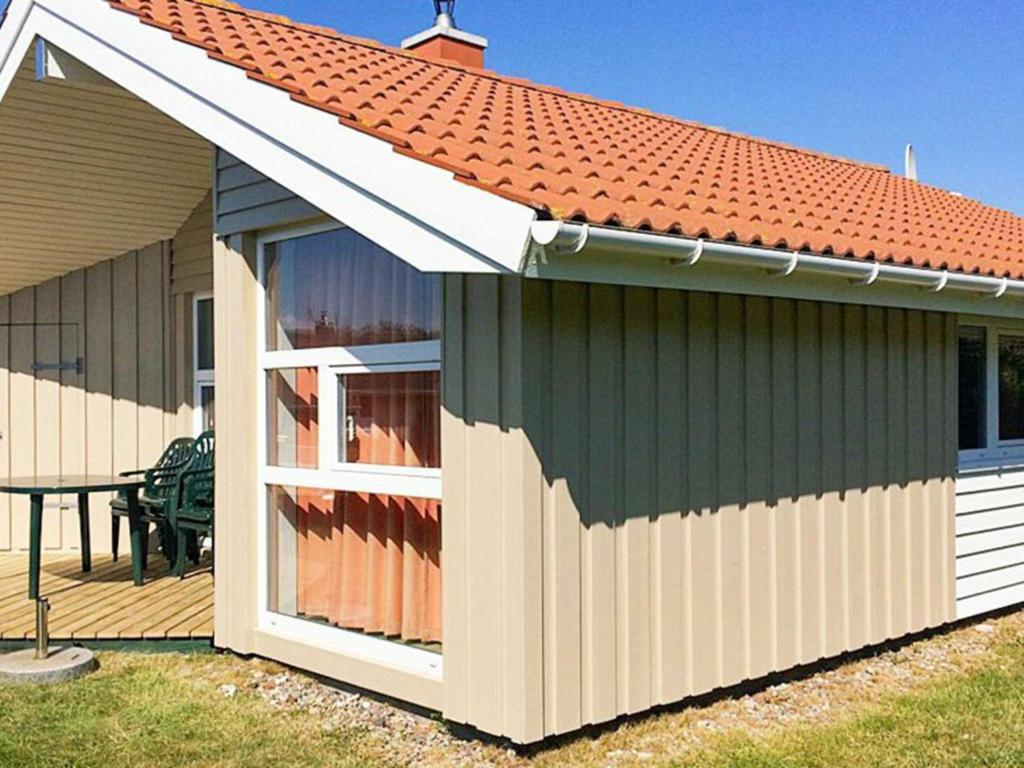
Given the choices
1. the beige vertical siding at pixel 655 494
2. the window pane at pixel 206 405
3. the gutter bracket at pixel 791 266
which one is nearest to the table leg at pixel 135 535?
the window pane at pixel 206 405

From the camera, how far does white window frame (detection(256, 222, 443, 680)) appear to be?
494 cm

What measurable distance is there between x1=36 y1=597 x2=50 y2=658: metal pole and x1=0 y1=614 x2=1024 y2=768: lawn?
0.31 metres

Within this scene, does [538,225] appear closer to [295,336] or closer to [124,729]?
[295,336]

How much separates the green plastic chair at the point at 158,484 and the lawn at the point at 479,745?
6.57ft

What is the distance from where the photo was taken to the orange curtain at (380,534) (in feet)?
16.4

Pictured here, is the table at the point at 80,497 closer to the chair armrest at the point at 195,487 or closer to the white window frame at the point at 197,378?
the chair armrest at the point at 195,487

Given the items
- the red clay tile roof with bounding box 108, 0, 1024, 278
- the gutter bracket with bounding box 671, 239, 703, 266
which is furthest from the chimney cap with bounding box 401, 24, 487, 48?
the gutter bracket with bounding box 671, 239, 703, 266

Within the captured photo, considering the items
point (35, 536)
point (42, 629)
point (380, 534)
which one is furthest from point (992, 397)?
point (35, 536)

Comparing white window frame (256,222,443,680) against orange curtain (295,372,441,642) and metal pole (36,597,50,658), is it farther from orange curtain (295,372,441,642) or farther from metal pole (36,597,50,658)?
metal pole (36,597,50,658)

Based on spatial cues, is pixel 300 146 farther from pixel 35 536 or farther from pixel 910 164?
pixel 910 164

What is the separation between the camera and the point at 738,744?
15.1 feet

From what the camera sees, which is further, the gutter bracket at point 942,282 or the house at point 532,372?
the gutter bracket at point 942,282

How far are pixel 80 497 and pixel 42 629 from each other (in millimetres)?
2226

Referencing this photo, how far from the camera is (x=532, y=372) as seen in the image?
434 centimetres
